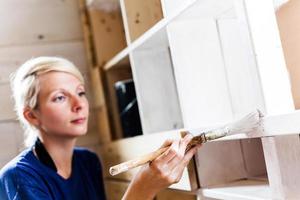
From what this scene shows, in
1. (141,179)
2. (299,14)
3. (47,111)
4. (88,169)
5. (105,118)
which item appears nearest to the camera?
(299,14)

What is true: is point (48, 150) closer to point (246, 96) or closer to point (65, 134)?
point (65, 134)

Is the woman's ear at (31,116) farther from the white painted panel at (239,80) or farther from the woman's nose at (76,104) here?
the white painted panel at (239,80)

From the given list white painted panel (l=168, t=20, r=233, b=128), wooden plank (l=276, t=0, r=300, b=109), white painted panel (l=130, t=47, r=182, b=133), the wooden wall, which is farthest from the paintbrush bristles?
the wooden wall

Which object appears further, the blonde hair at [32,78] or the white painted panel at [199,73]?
the blonde hair at [32,78]

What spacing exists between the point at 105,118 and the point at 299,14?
3.24ft

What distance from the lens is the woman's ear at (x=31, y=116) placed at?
123 centimetres

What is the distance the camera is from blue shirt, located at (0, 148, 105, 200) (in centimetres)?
111

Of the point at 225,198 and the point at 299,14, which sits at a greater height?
the point at 299,14

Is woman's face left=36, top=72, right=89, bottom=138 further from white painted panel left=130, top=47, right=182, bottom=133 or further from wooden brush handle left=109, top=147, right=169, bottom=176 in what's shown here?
wooden brush handle left=109, top=147, right=169, bottom=176

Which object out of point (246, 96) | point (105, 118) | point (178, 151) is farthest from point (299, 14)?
point (105, 118)

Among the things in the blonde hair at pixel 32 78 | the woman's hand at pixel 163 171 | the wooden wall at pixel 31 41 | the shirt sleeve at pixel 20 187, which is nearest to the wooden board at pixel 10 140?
the wooden wall at pixel 31 41

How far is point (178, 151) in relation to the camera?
84 centimetres

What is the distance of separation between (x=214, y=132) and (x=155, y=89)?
55 cm

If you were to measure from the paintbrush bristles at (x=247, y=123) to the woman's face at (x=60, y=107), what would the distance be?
583mm
